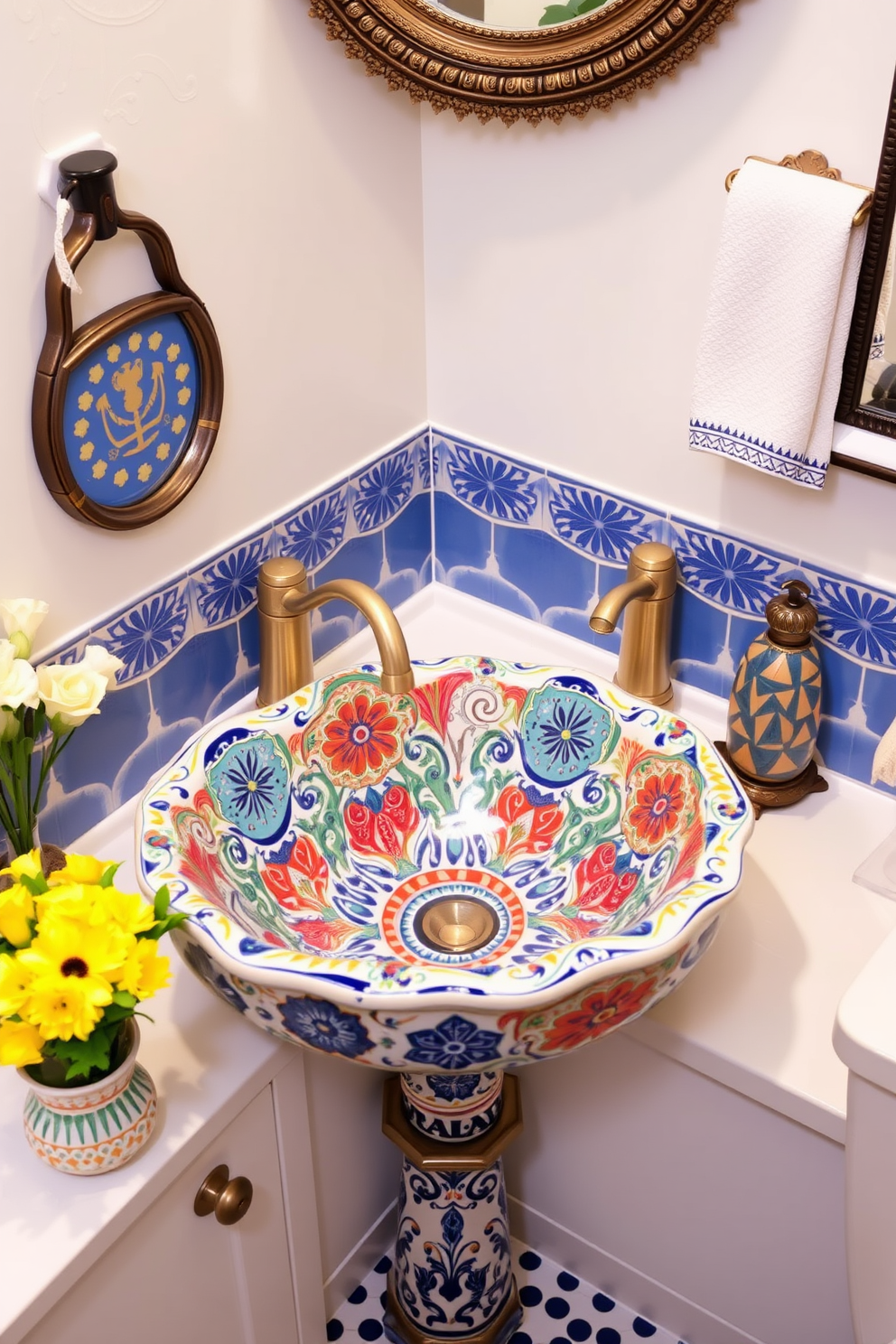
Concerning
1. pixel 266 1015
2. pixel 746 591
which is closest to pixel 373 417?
pixel 746 591

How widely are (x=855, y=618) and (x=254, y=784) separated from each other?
0.73 m

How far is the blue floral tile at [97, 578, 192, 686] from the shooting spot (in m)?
1.46

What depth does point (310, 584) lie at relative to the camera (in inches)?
67.3

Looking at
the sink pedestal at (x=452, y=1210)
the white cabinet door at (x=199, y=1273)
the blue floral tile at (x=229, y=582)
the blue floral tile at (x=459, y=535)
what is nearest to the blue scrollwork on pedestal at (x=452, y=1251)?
the sink pedestal at (x=452, y=1210)

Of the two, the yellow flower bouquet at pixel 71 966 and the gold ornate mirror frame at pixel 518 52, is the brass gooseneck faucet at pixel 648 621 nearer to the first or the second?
the gold ornate mirror frame at pixel 518 52

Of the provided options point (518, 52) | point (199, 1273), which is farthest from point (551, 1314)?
point (518, 52)

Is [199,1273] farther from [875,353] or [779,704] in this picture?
[875,353]

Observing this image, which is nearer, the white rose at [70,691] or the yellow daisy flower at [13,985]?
the yellow daisy flower at [13,985]

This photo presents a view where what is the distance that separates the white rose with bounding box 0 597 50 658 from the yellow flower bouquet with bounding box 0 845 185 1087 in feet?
0.79

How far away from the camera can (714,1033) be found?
140cm

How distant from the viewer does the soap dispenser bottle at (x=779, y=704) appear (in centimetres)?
153

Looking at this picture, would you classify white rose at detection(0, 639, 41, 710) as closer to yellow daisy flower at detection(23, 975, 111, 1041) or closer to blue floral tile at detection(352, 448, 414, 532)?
yellow daisy flower at detection(23, 975, 111, 1041)

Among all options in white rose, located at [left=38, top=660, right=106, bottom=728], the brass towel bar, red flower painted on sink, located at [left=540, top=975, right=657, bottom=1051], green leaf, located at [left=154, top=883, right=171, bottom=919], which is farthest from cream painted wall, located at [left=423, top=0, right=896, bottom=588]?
green leaf, located at [left=154, top=883, right=171, bottom=919]

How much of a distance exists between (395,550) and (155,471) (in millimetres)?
497
